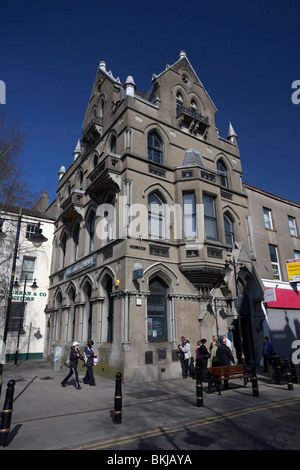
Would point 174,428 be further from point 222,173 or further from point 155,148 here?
point 222,173

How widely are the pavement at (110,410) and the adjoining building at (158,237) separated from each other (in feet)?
7.88

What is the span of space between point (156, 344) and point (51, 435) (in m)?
8.25

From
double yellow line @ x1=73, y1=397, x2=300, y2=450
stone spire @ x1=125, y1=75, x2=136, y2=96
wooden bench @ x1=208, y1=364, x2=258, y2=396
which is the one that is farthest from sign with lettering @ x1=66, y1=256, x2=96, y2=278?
double yellow line @ x1=73, y1=397, x2=300, y2=450

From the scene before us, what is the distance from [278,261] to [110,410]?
17.5m

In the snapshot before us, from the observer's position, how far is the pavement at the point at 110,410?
236 inches

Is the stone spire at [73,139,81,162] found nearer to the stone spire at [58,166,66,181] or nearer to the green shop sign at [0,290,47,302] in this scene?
the stone spire at [58,166,66,181]

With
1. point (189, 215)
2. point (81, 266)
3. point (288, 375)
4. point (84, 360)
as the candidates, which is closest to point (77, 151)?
point (81, 266)

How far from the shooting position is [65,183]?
87.4 feet

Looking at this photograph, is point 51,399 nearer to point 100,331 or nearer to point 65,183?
point 100,331

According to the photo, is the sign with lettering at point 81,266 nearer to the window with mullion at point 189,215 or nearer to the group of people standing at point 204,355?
the window with mullion at point 189,215

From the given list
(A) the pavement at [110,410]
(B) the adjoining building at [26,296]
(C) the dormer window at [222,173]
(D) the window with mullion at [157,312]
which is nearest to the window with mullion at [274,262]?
(C) the dormer window at [222,173]

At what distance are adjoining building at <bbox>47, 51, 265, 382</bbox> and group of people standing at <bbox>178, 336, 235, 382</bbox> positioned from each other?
1.89 ft

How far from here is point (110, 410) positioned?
26.9 feet

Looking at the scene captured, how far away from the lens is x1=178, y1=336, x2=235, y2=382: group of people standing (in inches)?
450
